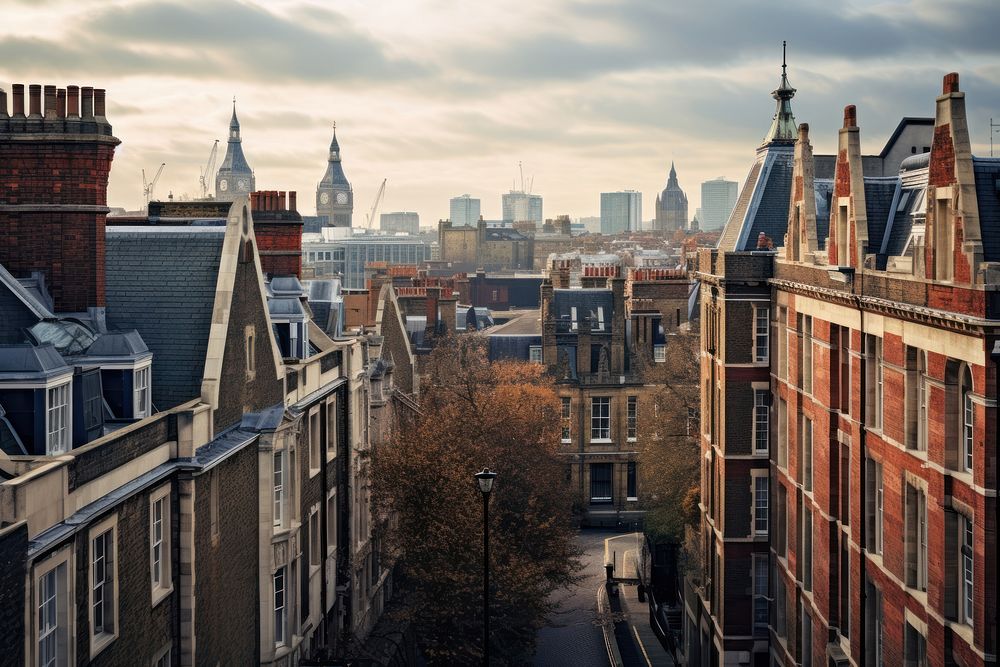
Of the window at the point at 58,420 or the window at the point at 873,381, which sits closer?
the window at the point at 58,420

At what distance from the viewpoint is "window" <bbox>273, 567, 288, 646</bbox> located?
29967 millimetres

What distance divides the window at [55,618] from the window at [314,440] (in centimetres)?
1559

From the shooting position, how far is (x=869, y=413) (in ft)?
88.7

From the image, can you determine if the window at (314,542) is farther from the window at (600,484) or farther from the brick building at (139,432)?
the window at (600,484)

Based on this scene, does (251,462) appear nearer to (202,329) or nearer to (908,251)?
(202,329)

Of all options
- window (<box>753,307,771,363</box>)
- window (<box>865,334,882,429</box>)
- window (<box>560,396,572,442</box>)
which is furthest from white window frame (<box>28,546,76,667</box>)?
window (<box>560,396,572,442</box>)

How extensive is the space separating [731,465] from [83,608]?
919 inches

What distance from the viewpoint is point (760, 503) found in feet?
125

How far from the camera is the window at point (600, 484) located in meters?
66.4

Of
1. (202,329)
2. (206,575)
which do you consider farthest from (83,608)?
(202,329)

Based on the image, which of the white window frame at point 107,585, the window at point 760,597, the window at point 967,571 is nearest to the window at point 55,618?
the white window frame at point 107,585

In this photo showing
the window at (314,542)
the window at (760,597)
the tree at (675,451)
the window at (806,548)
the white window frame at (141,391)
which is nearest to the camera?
the white window frame at (141,391)

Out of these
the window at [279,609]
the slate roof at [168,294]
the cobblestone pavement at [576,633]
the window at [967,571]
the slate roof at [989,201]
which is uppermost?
the slate roof at [989,201]

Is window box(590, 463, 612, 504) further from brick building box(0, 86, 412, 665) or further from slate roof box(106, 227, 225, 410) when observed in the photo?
slate roof box(106, 227, 225, 410)
